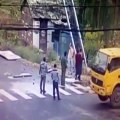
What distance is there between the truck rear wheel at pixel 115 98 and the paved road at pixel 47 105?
0.61 ft

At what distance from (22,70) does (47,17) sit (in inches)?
173

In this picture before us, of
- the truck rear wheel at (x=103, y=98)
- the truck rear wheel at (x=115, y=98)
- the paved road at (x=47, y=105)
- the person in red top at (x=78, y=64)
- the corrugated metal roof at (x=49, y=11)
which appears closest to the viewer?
the paved road at (x=47, y=105)

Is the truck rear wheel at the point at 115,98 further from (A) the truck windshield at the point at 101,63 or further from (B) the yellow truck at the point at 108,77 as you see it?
A: (A) the truck windshield at the point at 101,63

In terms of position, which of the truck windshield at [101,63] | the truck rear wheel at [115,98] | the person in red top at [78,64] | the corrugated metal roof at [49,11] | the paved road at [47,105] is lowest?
the paved road at [47,105]

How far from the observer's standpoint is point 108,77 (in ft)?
38.5

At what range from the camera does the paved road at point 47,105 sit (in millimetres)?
11109

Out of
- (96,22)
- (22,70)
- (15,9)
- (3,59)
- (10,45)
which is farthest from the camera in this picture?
(15,9)

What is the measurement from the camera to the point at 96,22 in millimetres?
5156

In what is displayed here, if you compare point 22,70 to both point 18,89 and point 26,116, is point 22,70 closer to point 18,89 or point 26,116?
point 18,89

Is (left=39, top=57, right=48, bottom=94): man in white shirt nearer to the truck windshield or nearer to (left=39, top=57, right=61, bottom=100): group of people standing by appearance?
(left=39, top=57, right=61, bottom=100): group of people standing

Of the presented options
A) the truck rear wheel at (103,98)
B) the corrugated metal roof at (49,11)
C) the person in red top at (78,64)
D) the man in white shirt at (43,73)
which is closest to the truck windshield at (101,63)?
the truck rear wheel at (103,98)

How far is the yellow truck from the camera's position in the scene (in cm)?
1174

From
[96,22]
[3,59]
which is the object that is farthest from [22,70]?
[96,22]

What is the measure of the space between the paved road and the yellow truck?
37 cm
